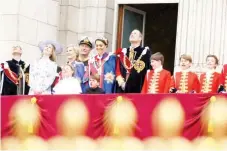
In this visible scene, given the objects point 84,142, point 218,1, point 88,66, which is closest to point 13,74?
point 88,66

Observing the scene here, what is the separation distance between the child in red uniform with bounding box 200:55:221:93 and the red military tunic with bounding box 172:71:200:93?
116 millimetres

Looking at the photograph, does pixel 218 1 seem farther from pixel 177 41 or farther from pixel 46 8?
pixel 46 8

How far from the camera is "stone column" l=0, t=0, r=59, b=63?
65.4 feet

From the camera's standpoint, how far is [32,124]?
53.3ft

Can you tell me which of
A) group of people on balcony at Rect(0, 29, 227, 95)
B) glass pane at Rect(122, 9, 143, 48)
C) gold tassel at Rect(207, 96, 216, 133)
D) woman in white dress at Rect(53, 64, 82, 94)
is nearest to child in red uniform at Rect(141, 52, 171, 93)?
group of people on balcony at Rect(0, 29, 227, 95)

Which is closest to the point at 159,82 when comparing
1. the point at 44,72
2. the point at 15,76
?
the point at 44,72

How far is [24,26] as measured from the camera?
791 inches

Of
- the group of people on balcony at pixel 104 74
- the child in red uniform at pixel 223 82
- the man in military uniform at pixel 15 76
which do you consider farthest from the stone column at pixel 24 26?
the child in red uniform at pixel 223 82

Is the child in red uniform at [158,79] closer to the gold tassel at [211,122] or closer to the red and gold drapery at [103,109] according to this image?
the red and gold drapery at [103,109]

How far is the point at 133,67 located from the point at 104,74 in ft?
1.82

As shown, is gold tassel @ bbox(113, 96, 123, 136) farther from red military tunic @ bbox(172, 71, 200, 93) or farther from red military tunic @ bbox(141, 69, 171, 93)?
red military tunic @ bbox(172, 71, 200, 93)

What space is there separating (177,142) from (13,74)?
167 inches

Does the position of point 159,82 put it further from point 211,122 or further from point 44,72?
point 44,72

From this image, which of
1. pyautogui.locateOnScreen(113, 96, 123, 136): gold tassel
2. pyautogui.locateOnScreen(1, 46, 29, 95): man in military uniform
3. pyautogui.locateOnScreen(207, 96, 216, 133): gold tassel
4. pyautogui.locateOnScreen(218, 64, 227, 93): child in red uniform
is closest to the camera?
pyautogui.locateOnScreen(207, 96, 216, 133): gold tassel
